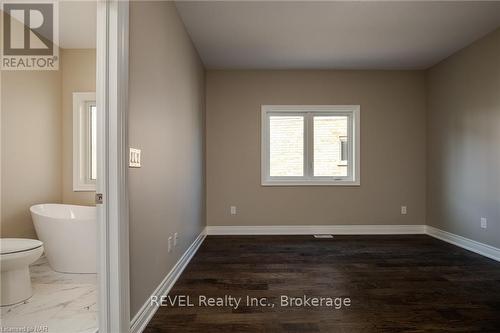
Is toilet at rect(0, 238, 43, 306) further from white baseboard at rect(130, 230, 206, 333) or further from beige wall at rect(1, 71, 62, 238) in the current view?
white baseboard at rect(130, 230, 206, 333)

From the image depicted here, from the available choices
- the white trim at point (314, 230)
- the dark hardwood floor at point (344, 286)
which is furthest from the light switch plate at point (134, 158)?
the white trim at point (314, 230)

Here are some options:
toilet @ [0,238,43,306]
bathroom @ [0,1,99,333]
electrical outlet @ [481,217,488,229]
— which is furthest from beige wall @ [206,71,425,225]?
toilet @ [0,238,43,306]

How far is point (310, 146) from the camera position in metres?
4.31

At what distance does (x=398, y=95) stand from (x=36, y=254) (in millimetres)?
4833

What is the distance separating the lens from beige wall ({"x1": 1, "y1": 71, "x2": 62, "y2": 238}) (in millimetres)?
2789

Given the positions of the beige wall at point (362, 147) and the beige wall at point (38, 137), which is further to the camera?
the beige wall at point (362, 147)

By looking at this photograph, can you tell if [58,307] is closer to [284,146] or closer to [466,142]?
[284,146]

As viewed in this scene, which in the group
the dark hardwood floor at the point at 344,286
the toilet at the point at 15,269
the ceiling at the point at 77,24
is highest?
the ceiling at the point at 77,24

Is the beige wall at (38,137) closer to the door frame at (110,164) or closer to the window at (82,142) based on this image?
the window at (82,142)

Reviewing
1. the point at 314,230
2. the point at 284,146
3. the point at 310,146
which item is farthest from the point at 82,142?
the point at 314,230

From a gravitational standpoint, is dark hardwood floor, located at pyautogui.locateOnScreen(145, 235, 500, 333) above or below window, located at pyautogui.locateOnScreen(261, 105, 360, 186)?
below

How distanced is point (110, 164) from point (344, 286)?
207cm

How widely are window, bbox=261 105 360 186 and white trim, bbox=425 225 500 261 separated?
1403mm

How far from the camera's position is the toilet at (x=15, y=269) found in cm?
197
